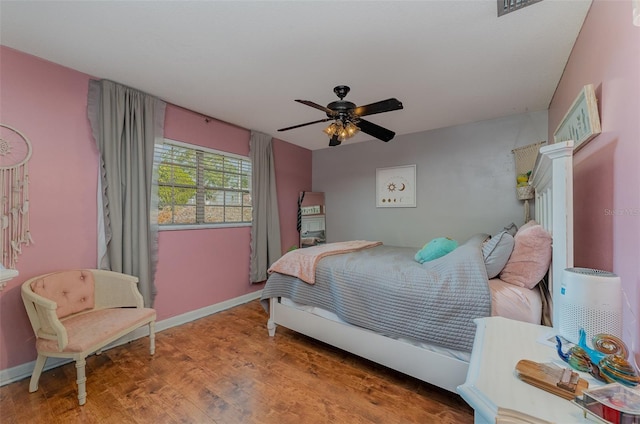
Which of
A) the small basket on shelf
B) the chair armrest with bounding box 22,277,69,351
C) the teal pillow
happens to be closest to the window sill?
the chair armrest with bounding box 22,277,69,351

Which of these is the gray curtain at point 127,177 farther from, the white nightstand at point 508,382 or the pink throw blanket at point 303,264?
the white nightstand at point 508,382

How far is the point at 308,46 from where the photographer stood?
1.90m

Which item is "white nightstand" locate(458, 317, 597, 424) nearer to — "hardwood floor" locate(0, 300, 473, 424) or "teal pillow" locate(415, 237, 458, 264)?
"hardwood floor" locate(0, 300, 473, 424)

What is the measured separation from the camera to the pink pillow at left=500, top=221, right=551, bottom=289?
5.37 ft

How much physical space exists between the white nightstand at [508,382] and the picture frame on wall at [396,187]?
2.98 m

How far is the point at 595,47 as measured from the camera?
1451mm

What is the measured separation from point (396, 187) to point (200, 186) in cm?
276

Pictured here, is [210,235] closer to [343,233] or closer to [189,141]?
[189,141]

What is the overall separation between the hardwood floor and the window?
4.55 feet

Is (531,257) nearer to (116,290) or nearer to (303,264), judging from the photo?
(303,264)

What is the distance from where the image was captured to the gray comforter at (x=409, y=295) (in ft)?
5.48

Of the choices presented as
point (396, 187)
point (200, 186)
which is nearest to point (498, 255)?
point (396, 187)

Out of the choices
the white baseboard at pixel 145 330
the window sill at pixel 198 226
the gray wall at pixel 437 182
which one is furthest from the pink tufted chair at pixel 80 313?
the gray wall at pixel 437 182

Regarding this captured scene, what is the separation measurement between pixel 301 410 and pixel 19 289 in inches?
88.8
